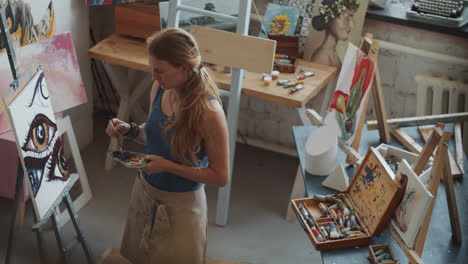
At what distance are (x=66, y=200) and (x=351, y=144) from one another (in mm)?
1409

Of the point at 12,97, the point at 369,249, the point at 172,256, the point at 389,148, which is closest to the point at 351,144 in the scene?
the point at 389,148

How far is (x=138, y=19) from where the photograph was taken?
12.8ft

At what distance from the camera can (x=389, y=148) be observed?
2.82 m

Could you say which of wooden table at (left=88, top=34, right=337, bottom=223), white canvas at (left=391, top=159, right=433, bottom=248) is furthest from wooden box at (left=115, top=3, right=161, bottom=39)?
white canvas at (left=391, top=159, right=433, bottom=248)

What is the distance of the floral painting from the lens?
272cm

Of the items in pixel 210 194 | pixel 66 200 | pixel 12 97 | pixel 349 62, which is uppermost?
pixel 349 62

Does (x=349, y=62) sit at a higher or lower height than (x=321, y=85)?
higher

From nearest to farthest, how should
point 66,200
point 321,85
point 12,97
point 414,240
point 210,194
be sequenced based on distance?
point 414,240 < point 12,97 < point 66,200 < point 321,85 < point 210,194

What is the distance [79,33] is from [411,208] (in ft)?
8.59

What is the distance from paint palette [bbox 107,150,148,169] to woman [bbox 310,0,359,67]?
1.69 metres

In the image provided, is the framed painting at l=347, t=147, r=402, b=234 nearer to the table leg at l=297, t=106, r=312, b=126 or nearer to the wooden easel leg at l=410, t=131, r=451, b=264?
the wooden easel leg at l=410, t=131, r=451, b=264

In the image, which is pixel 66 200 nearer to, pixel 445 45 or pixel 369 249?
pixel 369 249

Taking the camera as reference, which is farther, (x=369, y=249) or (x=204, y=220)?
(x=204, y=220)

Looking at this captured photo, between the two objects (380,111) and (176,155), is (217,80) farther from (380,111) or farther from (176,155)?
(176,155)
